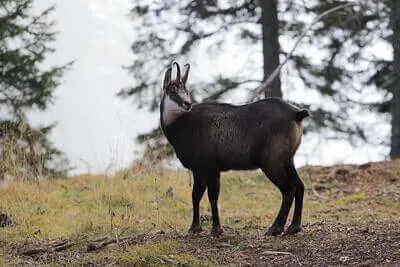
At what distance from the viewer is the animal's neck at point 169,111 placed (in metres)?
7.28

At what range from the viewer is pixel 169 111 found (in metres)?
7.34

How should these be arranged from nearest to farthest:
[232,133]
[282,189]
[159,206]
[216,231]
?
1. [282,189]
2. [232,133]
3. [216,231]
4. [159,206]

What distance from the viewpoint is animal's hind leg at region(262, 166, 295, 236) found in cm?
697

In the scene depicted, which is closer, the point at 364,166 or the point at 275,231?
the point at 275,231

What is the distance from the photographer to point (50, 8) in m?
16.2

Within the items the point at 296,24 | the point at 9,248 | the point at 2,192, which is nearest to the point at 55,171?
the point at 2,192

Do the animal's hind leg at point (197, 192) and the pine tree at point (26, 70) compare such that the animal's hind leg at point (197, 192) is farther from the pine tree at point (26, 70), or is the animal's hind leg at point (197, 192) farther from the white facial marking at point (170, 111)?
the pine tree at point (26, 70)

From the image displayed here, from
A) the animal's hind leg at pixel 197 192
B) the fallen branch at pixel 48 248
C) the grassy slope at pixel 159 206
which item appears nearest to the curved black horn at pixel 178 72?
the animal's hind leg at pixel 197 192

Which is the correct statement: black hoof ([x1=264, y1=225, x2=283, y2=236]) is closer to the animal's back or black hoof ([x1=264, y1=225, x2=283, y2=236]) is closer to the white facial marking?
the animal's back

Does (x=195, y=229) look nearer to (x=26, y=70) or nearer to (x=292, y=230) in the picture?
(x=292, y=230)

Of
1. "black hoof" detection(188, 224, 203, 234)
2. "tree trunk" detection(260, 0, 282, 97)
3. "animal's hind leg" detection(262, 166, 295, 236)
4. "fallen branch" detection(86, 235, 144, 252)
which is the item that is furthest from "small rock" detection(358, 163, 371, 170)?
"fallen branch" detection(86, 235, 144, 252)

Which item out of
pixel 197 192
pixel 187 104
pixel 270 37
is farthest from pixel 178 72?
pixel 270 37

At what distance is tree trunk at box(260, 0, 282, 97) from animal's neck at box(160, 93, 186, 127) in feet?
27.7

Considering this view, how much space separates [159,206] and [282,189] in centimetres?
376
